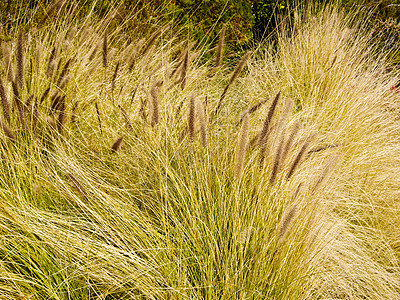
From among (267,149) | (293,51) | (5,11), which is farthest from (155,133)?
(293,51)

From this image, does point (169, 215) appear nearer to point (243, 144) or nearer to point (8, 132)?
point (243, 144)

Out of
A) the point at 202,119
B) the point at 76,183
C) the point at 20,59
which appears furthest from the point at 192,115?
the point at 20,59

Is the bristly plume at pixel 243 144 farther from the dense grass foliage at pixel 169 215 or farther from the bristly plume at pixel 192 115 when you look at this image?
the bristly plume at pixel 192 115

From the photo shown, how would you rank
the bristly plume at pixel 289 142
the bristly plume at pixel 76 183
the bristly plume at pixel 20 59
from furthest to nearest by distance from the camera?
the bristly plume at pixel 20 59 < the bristly plume at pixel 289 142 < the bristly plume at pixel 76 183

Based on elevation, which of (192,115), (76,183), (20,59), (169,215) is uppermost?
(192,115)

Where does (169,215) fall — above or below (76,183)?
below

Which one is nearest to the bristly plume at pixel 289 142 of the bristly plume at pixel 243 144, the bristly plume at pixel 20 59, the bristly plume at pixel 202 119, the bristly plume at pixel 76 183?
the bristly plume at pixel 243 144

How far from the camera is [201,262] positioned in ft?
6.08

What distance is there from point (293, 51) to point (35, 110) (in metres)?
2.85

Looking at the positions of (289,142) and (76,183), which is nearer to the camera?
(76,183)

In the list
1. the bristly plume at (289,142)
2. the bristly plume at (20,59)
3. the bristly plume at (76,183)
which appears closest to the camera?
the bristly plume at (76,183)

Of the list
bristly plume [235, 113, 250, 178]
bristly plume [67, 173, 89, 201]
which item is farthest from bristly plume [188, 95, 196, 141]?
bristly plume [67, 173, 89, 201]

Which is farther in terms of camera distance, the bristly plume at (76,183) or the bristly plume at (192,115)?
the bristly plume at (192,115)

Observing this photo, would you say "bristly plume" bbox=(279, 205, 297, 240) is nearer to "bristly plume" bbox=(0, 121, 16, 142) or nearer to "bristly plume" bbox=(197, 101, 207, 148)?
"bristly plume" bbox=(197, 101, 207, 148)
